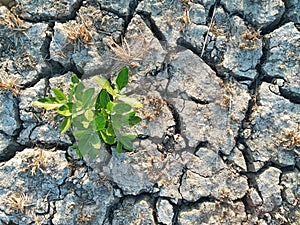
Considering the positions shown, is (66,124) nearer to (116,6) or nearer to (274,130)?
(116,6)

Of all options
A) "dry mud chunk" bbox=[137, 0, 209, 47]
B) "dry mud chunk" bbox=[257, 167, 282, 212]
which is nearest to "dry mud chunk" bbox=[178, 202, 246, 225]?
"dry mud chunk" bbox=[257, 167, 282, 212]

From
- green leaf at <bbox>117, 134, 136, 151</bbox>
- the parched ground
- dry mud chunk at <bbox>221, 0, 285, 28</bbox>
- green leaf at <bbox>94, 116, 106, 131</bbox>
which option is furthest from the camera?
dry mud chunk at <bbox>221, 0, 285, 28</bbox>

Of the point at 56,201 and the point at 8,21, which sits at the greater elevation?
the point at 8,21

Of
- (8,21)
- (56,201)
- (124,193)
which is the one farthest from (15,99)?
(124,193)

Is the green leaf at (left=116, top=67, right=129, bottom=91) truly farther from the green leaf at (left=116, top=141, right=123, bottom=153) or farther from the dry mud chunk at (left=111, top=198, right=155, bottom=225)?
the dry mud chunk at (left=111, top=198, right=155, bottom=225)

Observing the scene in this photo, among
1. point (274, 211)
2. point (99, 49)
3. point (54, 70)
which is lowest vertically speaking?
point (274, 211)

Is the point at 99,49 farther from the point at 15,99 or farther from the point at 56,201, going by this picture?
the point at 56,201

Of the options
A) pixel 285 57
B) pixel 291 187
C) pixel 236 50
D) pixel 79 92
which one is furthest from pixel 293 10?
pixel 79 92

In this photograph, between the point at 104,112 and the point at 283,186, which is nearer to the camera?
the point at 104,112
